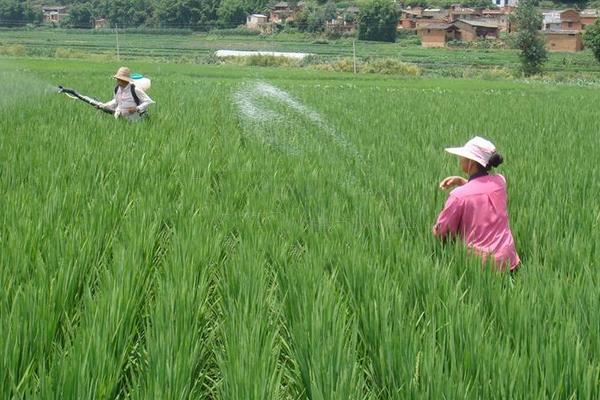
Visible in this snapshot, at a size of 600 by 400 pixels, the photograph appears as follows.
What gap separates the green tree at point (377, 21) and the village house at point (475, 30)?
7247 mm

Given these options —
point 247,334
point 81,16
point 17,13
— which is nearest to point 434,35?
point 81,16

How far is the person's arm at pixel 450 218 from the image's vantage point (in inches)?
138

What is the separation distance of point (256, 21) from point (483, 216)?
8036 cm

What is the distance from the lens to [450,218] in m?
3.55

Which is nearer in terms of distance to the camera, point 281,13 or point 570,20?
point 570,20

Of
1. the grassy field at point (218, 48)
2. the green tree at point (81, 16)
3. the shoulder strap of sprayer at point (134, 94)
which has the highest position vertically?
the green tree at point (81, 16)

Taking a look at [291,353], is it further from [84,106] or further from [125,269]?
[84,106]

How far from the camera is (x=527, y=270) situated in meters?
3.16

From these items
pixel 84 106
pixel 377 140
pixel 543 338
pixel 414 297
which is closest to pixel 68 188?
pixel 414 297

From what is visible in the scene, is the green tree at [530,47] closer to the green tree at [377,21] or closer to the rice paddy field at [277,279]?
the green tree at [377,21]

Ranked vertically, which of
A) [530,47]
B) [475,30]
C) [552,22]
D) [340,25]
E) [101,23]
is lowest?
[530,47]

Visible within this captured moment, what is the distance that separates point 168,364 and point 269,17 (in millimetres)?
87121

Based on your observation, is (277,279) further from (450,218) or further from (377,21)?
(377,21)

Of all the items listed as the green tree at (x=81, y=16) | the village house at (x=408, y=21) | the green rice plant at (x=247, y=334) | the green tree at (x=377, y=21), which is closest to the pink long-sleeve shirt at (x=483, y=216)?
the green rice plant at (x=247, y=334)
